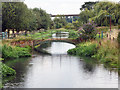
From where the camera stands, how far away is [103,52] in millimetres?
33500

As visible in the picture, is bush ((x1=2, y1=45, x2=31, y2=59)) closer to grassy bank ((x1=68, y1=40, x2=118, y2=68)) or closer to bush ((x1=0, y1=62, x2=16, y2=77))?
grassy bank ((x1=68, y1=40, x2=118, y2=68))

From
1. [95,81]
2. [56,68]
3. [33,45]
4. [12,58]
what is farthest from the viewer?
[33,45]

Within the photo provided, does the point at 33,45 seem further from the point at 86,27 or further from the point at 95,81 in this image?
the point at 95,81

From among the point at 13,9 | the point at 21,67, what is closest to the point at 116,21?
the point at 13,9

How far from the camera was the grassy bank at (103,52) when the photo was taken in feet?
100

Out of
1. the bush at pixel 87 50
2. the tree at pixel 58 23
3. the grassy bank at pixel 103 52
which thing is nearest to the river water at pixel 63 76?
the grassy bank at pixel 103 52

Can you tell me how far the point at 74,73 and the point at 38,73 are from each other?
327 cm

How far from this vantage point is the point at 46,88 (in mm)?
19844

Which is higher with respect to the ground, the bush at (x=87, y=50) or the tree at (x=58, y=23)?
the tree at (x=58, y=23)

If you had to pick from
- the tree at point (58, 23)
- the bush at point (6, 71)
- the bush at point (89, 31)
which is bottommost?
the bush at point (6, 71)

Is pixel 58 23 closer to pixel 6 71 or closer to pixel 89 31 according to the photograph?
pixel 89 31

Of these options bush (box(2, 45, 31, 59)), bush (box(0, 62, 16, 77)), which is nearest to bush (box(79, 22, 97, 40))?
bush (box(2, 45, 31, 59))

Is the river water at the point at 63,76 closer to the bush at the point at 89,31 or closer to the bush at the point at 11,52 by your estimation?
the bush at the point at 11,52

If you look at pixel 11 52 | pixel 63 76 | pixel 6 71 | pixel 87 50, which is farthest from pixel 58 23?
pixel 6 71
